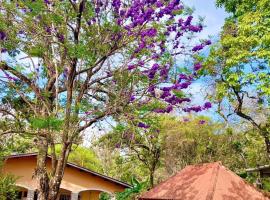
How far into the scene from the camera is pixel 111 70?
10352 millimetres

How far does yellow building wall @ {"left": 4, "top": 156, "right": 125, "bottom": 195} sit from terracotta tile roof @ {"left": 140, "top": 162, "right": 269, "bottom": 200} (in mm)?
6706

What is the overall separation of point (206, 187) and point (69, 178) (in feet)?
31.5

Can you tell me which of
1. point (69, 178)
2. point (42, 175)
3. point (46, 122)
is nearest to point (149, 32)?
point (46, 122)

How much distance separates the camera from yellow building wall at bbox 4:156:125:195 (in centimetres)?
1819

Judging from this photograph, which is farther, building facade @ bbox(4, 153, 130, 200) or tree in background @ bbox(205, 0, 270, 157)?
building facade @ bbox(4, 153, 130, 200)

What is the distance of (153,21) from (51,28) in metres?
2.78

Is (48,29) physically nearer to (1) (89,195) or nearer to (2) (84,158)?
(1) (89,195)

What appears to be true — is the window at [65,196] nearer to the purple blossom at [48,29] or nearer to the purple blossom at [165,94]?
the purple blossom at [165,94]

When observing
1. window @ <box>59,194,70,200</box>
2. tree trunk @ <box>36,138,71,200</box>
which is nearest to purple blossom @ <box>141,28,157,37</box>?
tree trunk @ <box>36,138,71,200</box>

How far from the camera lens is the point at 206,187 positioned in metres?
11.6

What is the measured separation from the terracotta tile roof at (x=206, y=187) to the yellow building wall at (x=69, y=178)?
671 centimetres

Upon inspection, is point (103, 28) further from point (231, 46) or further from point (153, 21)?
point (231, 46)

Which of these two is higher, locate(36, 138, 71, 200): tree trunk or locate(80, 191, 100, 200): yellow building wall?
locate(80, 191, 100, 200): yellow building wall

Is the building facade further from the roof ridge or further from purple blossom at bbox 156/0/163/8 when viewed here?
purple blossom at bbox 156/0/163/8
